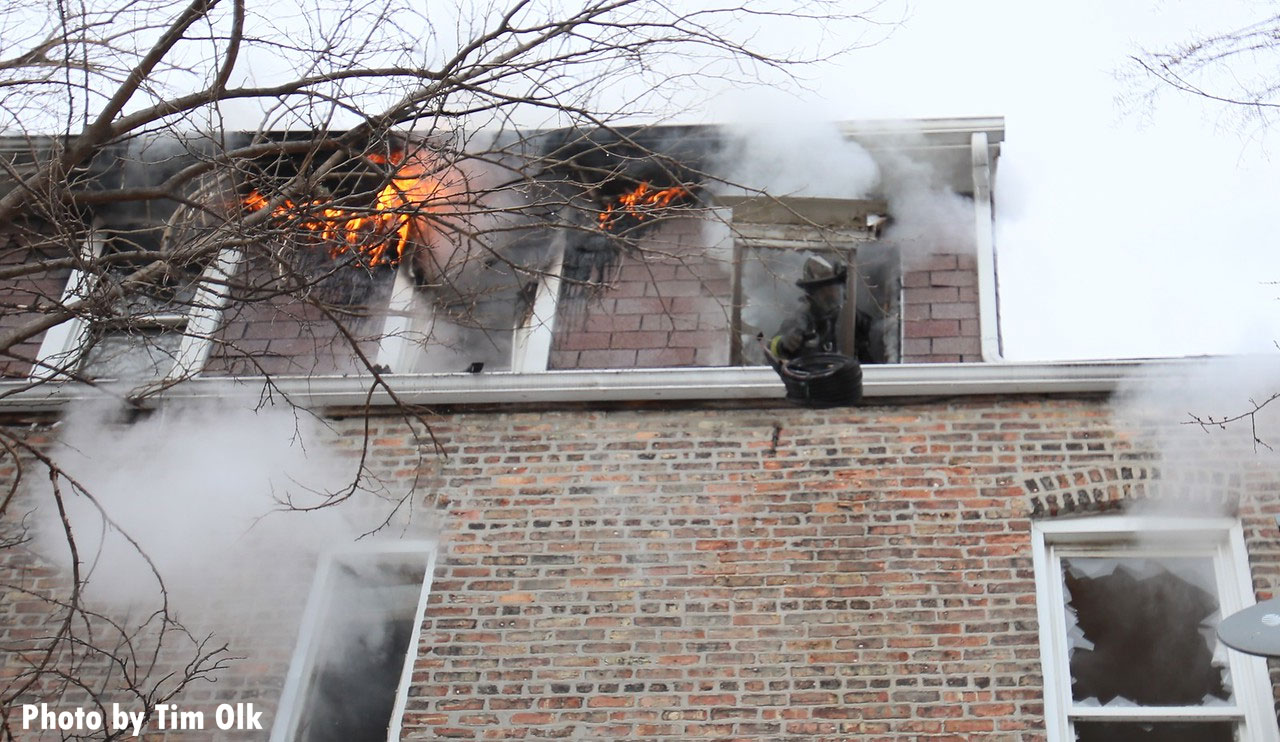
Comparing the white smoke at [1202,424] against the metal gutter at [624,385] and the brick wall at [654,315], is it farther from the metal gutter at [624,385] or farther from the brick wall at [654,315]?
the brick wall at [654,315]

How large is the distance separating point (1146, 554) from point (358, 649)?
153 inches

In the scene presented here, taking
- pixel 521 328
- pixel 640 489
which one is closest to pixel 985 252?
pixel 640 489

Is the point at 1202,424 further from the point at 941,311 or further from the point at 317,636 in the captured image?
the point at 317,636

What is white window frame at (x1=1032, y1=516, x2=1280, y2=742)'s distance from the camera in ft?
18.6

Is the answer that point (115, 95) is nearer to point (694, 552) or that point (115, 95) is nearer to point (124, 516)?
point (124, 516)

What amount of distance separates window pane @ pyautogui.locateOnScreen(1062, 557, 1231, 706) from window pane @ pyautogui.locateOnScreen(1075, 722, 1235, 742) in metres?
0.10

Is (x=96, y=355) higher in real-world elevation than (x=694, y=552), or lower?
higher

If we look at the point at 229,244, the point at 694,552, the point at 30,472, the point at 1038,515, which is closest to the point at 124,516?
the point at 30,472

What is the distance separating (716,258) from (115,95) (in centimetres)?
336

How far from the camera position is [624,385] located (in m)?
6.94

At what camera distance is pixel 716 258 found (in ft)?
24.7

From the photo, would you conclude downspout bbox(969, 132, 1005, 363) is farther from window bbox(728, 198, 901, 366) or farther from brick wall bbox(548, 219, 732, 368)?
brick wall bbox(548, 219, 732, 368)

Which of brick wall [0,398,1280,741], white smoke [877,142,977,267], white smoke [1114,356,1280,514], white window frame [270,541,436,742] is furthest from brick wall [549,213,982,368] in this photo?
white window frame [270,541,436,742]

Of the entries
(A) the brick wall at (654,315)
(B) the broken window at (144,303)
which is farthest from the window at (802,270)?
(B) the broken window at (144,303)
